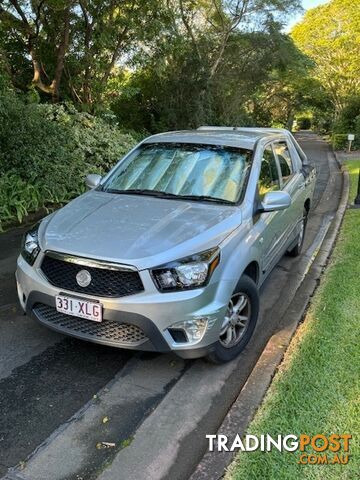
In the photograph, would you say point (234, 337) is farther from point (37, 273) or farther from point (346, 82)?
point (346, 82)

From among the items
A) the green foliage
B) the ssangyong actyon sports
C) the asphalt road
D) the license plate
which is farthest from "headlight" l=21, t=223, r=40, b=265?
the green foliage

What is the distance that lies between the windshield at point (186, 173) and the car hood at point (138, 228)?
7.7 inches

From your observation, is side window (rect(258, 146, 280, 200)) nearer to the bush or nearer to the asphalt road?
the asphalt road

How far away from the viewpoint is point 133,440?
102 inches

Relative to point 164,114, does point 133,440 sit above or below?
below

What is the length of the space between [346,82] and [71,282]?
36.3 meters

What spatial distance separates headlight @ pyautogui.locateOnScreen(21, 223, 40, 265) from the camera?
10.6 ft

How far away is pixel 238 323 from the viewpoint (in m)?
3.49

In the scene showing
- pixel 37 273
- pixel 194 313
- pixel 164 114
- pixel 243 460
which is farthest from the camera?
pixel 164 114

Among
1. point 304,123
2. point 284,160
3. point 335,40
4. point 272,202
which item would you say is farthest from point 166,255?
point 304,123

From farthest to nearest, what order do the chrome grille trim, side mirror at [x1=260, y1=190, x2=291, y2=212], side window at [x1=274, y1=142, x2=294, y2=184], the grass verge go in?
side window at [x1=274, y1=142, x2=294, y2=184] < side mirror at [x1=260, y1=190, x2=291, y2=212] < the chrome grille trim < the grass verge

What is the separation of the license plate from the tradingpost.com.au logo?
1071mm

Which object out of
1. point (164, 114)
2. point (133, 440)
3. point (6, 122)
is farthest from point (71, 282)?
point (164, 114)

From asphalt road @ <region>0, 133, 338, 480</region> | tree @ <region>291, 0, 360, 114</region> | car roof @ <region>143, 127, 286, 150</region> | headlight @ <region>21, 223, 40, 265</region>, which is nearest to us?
asphalt road @ <region>0, 133, 338, 480</region>
